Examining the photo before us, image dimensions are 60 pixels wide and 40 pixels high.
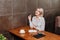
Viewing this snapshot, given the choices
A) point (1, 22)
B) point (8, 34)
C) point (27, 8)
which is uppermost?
point (27, 8)

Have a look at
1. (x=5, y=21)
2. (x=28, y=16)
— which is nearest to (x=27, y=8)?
(x=28, y=16)

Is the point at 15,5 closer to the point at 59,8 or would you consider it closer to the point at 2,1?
the point at 2,1

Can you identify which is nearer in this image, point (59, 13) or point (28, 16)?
point (28, 16)

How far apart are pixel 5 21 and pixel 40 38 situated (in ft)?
2.93

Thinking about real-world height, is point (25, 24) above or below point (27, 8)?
below

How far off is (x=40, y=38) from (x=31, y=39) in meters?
0.15

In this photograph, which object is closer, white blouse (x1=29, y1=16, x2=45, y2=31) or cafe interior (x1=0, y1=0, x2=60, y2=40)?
cafe interior (x1=0, y1=0, x2=60, y2=40)

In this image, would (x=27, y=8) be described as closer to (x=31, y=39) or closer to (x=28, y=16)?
(x=28, y=16)

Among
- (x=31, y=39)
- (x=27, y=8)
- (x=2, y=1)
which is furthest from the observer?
(x=27, y=8)

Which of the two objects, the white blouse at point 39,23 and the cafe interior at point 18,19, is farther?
the white blouse at point 39,23

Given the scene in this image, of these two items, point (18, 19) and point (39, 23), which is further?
point (18, 19)

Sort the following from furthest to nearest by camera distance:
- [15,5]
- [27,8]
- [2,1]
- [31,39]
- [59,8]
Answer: [59,8] → [27,8] → [15,5] → [2,1] → [31,39]

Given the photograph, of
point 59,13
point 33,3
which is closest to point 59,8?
point 59,13

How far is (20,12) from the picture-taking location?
2875mm
